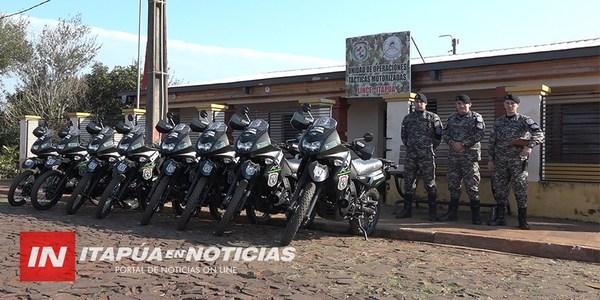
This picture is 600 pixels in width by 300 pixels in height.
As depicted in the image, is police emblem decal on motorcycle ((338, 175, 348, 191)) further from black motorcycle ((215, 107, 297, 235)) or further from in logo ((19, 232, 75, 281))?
in logo ((19, 232, 75, 281))

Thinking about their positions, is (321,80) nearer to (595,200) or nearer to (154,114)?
(154,114)

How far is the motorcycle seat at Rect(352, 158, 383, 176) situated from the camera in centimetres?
680

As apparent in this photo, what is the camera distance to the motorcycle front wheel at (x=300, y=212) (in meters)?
5.89

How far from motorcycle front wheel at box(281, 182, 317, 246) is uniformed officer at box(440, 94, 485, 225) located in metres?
2.73

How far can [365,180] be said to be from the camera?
6.84 metres

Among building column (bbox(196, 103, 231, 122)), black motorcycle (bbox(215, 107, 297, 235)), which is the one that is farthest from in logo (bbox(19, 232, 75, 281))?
building column (bbox(196, 103, 231, 122))

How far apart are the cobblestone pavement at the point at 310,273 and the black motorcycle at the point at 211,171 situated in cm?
40

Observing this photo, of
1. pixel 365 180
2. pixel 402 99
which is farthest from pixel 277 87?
pixel 365 180

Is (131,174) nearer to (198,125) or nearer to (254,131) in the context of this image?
(198,125)

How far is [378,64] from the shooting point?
1223 cm

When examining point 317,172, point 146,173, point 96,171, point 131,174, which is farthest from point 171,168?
point 317,172

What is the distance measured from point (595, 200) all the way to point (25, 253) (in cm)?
736

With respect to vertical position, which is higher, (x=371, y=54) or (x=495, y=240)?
(x=371, y=54)

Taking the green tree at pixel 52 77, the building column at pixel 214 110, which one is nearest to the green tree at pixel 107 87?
the green tree at pixel 52 77
